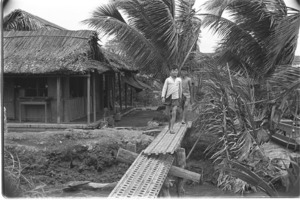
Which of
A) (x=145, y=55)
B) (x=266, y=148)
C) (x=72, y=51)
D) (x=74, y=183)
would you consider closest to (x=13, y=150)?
(x=74, y=183)

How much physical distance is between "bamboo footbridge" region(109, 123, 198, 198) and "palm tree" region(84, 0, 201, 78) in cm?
436

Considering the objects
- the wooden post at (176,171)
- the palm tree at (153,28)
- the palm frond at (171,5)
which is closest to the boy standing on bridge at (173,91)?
the wooden post at (176,171)

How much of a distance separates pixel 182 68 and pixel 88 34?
3137mm

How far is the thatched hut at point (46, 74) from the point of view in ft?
37.1

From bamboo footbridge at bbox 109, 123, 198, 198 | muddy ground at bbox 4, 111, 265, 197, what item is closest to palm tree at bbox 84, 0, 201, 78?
muddy ground at bbox 4, 111, 265, 197

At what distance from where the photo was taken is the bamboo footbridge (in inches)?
181

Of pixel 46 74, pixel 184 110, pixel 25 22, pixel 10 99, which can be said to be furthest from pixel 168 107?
pixel 25 22

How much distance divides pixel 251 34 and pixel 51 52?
18.8 ft

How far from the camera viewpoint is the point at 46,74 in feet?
37.2

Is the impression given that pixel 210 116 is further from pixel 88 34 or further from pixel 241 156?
pixel 88 34

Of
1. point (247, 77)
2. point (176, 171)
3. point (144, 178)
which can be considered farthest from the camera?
point (247, 77)

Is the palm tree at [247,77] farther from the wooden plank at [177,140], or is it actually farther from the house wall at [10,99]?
the house wall at [10,99]

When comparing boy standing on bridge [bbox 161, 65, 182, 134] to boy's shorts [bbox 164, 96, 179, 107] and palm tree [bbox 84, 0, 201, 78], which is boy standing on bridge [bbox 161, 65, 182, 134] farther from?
palm tree [bbox 84, 0, 201, 78]

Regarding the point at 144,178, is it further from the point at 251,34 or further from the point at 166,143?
the point at 251,34
